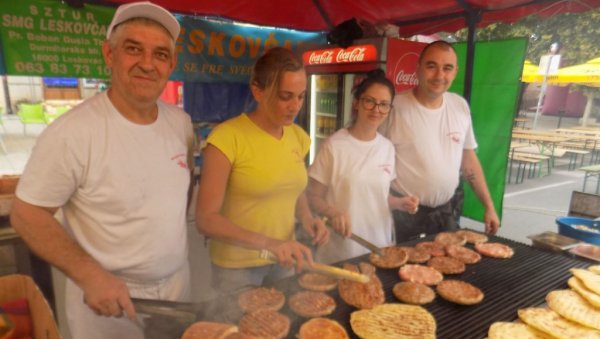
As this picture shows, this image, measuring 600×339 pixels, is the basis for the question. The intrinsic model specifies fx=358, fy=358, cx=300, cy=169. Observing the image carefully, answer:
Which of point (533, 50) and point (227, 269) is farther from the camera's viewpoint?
point (533, 50)

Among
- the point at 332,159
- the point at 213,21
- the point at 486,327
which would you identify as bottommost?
the point at 486,327

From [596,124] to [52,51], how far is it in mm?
26641

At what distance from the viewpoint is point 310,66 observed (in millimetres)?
6168

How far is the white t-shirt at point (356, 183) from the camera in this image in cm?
264

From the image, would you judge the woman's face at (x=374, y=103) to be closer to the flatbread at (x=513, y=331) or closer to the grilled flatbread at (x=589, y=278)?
the flatbread at (x=513, y=331)

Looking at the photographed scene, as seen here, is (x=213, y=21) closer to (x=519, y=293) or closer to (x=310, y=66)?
(x=310, y=66)

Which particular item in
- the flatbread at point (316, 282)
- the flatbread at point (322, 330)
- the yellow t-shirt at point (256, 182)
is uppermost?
the yellow t-shirt at point (256, 182)

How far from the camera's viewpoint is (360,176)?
2.63m

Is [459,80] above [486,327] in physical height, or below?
above

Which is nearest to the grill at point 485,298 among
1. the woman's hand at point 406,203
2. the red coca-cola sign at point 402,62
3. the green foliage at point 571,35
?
→ the woman's hand at point 406,203

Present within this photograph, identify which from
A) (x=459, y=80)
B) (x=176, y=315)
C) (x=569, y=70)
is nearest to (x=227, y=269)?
(x=176, y=315)

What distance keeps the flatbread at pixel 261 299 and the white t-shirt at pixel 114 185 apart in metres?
0.44

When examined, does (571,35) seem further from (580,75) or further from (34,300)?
(34,300)

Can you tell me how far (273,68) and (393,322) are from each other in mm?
1497
